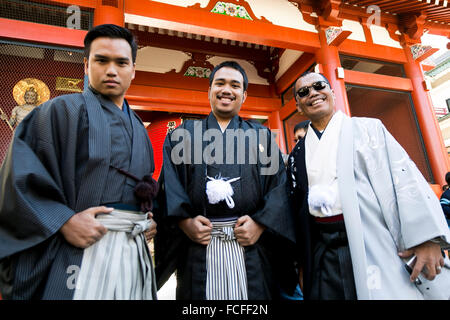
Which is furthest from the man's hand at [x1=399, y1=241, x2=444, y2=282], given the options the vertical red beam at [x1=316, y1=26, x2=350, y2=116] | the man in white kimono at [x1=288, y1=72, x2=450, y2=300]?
the vertical red beam at [x1=316, y1=26, x2=350, y2=116]

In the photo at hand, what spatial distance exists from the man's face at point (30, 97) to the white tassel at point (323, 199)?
4.61 meters

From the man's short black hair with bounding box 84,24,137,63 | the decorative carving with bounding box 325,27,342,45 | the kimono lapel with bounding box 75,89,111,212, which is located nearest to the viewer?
the kimono lapel with bounding box 75,89,111,212

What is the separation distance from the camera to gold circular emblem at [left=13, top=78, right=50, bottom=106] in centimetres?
434

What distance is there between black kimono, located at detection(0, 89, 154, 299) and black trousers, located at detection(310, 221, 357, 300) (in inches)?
46.2

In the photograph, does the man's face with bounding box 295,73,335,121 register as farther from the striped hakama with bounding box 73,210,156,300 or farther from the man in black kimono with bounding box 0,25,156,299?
the striped hakama with bounding box 73,210,156,300

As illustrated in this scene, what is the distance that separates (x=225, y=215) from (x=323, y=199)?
0.61 meters

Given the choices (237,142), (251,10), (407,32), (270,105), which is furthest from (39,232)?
(407,32)

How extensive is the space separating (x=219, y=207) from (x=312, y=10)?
5634mm

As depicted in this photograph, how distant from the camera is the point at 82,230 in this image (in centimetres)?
115

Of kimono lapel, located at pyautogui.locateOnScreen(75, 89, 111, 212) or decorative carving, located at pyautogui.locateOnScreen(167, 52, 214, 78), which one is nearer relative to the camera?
kimono lapel, located at pyautogui.locateOnScreen(75, 89, 111, 212)

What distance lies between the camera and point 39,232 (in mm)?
1107

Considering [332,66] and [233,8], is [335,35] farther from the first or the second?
[233,8]

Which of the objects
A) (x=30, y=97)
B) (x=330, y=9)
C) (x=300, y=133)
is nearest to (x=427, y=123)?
(x=330, y=9)

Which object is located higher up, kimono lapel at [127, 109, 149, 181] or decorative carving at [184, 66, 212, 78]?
decorative carving at [184, 66, 212, 78]
